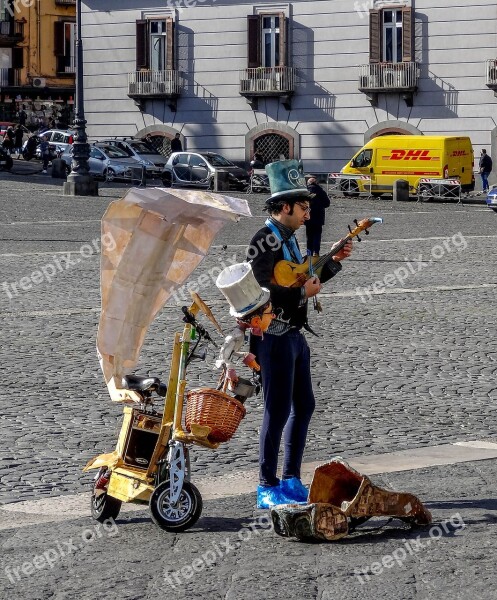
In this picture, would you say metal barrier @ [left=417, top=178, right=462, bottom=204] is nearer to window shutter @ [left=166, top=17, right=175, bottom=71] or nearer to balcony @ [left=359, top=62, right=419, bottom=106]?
balcony @ [left=359, top=62, right=419, bottom=106]

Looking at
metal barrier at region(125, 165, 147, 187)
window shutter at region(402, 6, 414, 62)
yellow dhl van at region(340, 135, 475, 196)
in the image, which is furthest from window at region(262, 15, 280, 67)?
yellow dhl van at region(340, 135, 475, 196)

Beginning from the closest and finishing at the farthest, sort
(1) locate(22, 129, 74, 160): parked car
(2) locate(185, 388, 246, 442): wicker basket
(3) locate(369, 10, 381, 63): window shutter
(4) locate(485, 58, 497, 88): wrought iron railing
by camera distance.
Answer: (2) locate(185, 388, 246, 442): wicker basket, (4) locate(485, 58, 497, 88): wrought iron railing, (3) locate(369, 10, 381, 63): window shutter, (1) locate(22, 129, 74, 160): parked car

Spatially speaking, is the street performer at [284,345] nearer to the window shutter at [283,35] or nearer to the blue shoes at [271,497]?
the blue shoes at [271,497]

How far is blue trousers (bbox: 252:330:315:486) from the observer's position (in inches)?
253

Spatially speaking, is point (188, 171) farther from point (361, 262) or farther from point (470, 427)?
point (470, 427)

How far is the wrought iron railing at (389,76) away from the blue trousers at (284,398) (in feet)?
121

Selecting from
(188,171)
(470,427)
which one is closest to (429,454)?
(470,427)

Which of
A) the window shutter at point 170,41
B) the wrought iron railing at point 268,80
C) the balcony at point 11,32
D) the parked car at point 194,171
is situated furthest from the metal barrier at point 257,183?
the balcony at point 11,32

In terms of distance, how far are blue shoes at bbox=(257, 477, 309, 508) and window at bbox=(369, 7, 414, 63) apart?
3741 cm

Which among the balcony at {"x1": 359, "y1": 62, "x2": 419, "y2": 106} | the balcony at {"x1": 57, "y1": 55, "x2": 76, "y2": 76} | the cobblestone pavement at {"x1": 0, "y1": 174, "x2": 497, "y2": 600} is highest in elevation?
the balcony at {"x1": 57, "y1": 55, "x2": 76, "y2": 76}

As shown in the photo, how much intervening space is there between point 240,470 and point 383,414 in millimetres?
1855

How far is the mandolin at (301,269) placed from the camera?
6.48 meters

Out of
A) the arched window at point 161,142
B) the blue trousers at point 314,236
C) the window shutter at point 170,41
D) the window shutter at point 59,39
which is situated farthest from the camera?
the window shutter at point 59,39

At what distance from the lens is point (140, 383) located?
6.37 m
